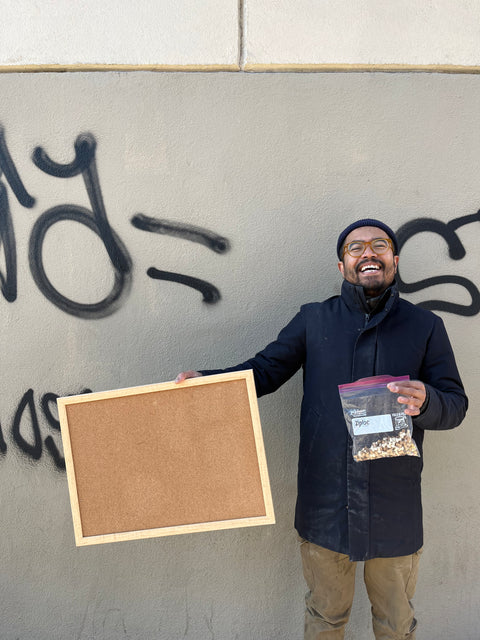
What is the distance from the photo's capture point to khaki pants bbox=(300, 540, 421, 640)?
1933mm

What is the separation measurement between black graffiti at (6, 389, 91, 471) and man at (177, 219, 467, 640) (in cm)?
88

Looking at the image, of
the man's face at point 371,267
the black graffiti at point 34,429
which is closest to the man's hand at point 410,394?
the man's face at point 371,267

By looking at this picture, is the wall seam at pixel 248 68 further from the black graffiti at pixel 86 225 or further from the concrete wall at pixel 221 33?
the black graffiti at pixel 86 225

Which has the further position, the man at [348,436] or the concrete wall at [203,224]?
the concrete wall at [203,224]

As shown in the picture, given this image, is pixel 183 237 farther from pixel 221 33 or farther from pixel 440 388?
pixel 440 388

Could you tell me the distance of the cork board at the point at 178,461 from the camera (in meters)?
1.82

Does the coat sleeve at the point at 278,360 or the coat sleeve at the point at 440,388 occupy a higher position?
the coat sleeve at the point at 278,360

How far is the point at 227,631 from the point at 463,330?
5.85ft

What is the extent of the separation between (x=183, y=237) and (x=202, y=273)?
184 millimetres

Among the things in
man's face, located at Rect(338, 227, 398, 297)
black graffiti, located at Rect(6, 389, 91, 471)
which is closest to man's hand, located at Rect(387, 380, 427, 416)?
man's face, located at Rect(338, 227, 398, 297)

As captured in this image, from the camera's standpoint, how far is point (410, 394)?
1.66m

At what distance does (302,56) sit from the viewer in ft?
7.73

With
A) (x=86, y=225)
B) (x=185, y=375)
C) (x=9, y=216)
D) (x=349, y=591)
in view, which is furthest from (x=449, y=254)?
(x=9, y=216)

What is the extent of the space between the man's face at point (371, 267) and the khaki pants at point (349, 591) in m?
0.99
